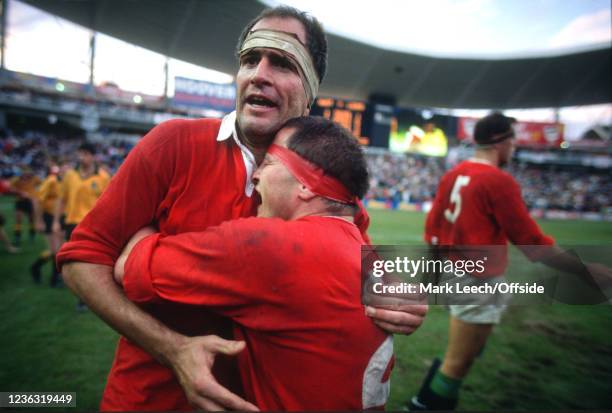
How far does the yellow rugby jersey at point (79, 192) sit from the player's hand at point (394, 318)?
235 inches

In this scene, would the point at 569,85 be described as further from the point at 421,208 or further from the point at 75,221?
the point at 75,221

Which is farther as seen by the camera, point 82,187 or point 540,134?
point 540,134

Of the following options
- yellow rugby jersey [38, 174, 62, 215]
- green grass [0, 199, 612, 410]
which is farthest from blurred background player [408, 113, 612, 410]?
yellow rugby jersey [38, 174, 62, 215]

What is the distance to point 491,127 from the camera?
3.30m

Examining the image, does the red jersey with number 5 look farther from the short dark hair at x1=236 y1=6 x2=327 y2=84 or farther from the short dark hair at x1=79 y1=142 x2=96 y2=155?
the short dark hair at x1=79 y1=142 x2=96 y2=155

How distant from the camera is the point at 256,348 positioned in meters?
1.23

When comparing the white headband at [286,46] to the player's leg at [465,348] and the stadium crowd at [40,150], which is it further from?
the stadium crowd at [40,150]

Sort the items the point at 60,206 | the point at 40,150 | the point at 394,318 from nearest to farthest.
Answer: the point at 394,318
the point at 60,206
the point at 40,150

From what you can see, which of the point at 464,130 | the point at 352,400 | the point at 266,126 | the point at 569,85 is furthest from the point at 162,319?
the point at 569,85

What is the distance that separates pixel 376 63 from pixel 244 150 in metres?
38.5

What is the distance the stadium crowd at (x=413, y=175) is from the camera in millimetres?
28969

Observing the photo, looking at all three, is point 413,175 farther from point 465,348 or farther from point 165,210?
point 165,210

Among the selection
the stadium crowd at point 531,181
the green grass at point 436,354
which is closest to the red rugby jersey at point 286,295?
the green grass at point 436,354

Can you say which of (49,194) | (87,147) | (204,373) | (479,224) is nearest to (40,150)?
(49,194)
